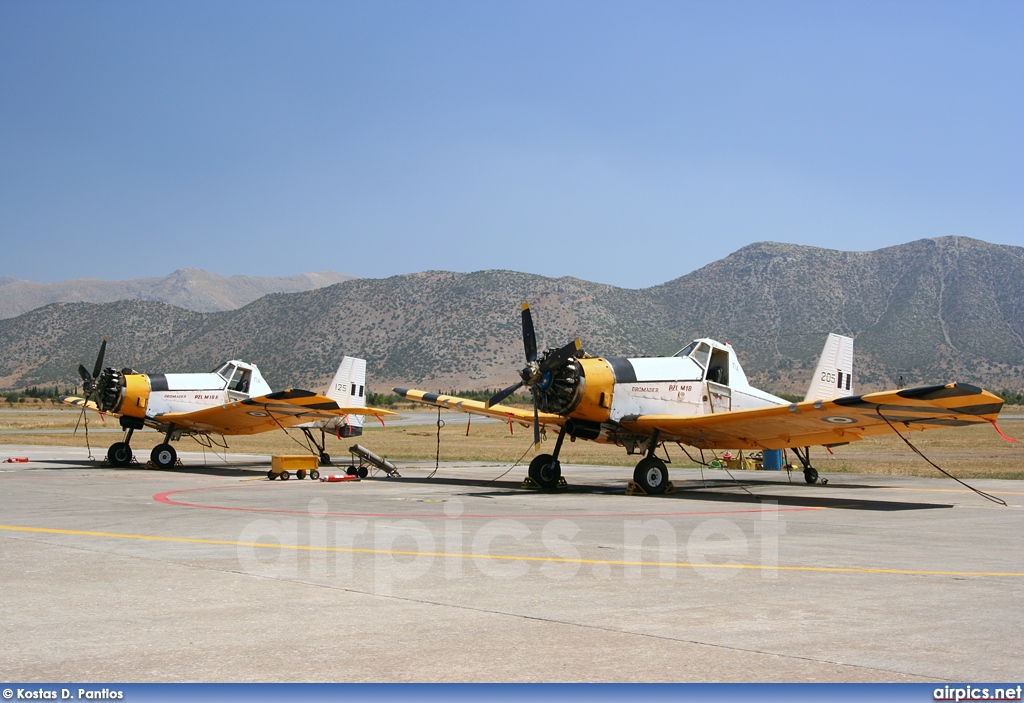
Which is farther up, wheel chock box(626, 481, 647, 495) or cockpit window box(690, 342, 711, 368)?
cockpit window box(690, 342, 711, 368)

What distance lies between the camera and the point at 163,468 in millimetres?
30031

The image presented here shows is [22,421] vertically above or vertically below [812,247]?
below

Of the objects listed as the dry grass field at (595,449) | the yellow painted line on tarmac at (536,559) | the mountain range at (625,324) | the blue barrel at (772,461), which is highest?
the mountain range at (625,324)

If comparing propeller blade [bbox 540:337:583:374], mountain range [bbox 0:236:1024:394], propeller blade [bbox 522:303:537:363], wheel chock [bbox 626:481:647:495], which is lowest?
wheel chock [bbox 626:481:647:495]

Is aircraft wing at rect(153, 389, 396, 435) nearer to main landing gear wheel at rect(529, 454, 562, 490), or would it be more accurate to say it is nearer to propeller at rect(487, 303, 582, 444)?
main landing gear wheel at rect(529, 454, 562, 490)

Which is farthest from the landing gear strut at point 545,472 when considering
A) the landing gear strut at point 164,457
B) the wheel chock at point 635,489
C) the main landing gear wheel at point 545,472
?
the landing gear strut at point 164,457

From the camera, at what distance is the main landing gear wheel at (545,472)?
21.6 m

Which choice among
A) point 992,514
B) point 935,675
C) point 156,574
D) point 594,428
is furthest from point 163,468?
point 935,675

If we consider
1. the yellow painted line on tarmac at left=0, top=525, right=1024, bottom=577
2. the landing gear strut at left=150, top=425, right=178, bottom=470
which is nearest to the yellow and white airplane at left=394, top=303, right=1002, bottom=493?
the yellow painted line on tarmac at left=0, top=525, right=1024, bottom=577

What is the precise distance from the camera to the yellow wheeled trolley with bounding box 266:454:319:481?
24703 mm

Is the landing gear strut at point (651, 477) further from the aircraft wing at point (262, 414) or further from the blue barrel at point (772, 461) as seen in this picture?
the blue barrel at point (772, 461)

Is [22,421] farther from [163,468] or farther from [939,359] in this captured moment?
[939,359]

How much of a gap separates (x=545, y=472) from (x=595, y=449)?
24.5 metres

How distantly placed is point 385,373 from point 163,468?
117 metres
